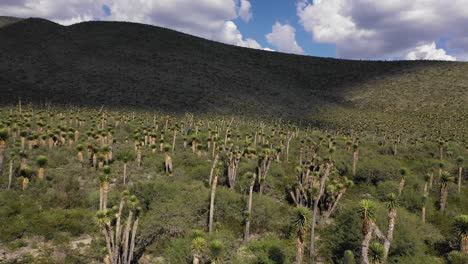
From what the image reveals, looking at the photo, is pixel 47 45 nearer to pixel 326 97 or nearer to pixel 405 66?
pixel 326 97

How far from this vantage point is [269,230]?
3162cm

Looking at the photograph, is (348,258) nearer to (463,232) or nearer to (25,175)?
(463,232)

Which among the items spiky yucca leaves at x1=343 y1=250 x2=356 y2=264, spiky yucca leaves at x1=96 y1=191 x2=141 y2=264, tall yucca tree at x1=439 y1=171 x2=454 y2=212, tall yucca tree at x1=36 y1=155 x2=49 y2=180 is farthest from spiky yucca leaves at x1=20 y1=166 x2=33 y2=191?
tall yucca tree at x1=439 y1=171 x2=454 y2=212

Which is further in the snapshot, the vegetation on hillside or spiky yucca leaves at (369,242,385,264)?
the vegetation on hillside

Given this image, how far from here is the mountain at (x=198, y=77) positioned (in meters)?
98.3

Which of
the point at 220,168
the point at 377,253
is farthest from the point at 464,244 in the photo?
the point at 220,168

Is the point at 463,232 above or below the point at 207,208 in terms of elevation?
above

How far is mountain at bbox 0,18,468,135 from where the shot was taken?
98.3 m

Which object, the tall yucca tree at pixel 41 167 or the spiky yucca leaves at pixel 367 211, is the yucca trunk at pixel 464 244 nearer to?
the spiky yucca leaves at pixel 367 211

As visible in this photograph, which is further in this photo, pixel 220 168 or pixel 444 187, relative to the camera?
pixel 220 168

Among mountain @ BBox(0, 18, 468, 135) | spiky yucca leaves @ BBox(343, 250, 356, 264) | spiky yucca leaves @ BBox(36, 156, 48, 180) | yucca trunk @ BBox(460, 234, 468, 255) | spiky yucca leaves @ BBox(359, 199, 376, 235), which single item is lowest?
spiky yucca leaves @ BBox(343, 250, 356, 264)

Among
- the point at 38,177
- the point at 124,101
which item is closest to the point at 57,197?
the point at 38,177

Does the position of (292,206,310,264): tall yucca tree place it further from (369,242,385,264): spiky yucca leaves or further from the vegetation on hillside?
(369,242,385,264): spiky yucca leaves

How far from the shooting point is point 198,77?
120 m
